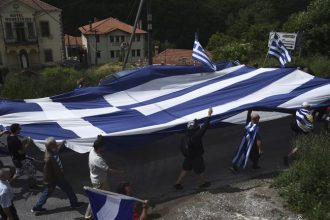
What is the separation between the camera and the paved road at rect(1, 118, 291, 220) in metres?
8.37

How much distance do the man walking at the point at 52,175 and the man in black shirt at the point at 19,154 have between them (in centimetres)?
98

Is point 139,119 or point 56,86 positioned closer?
point 139,119

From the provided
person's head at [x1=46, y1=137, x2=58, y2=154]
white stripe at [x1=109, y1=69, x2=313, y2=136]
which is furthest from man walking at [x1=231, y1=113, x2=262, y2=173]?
person's head at [x1=46, y1=137, x2=58, y2=154]

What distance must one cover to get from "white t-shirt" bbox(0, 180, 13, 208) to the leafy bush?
499 centimetres

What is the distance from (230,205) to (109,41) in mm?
63076

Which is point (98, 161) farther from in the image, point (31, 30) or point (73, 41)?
point (73, 41)

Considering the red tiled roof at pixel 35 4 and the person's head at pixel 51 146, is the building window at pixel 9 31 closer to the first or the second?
the red tiled roof at pixel 35 4

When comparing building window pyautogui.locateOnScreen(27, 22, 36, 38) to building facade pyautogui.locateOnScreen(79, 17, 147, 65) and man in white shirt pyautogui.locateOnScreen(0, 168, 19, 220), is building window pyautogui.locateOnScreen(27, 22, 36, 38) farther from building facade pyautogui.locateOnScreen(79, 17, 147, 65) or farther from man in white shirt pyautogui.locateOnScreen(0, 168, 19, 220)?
man in white shirt pyautogui.locateOnScreen(0, 168, 19, 220)

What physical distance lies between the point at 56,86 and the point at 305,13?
14.3 m

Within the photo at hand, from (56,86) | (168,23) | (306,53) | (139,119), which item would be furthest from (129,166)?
(168,23)

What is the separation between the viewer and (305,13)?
22.6 metres

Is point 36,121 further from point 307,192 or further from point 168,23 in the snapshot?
point 168,23

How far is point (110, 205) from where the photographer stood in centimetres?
557

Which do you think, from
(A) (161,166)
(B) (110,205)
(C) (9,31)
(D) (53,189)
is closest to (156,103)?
(A) (161,166)
